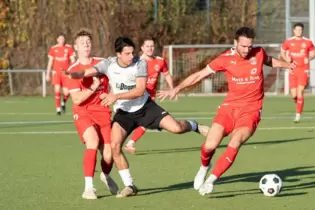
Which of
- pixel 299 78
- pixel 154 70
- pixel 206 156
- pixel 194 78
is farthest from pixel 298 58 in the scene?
pixel 206 156

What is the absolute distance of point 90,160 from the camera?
399 inches

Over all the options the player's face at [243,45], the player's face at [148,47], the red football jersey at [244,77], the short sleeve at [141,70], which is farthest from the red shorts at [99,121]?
the player's face at [148,47]

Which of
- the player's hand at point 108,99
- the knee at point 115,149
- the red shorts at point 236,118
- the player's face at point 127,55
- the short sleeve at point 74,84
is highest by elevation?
the player's face at point 127,55

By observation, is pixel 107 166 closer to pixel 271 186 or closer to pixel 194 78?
pixel 194 78

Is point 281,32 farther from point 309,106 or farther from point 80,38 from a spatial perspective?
point 80,38

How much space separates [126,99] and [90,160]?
0.80m

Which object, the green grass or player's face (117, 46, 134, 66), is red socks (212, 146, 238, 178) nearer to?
the green grass

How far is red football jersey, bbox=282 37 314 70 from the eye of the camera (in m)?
20.8

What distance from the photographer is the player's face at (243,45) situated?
33.7ft

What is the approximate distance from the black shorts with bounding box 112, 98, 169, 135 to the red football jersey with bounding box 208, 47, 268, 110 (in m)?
0.82

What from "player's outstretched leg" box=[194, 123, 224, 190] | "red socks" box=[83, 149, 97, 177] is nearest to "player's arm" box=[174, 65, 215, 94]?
"player's outstretched leg" box=[194, 123, 224, 190]

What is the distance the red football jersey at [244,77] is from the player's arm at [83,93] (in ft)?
4.44

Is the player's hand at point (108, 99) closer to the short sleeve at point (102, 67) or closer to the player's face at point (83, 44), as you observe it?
the short sleeve at point (102, 67)

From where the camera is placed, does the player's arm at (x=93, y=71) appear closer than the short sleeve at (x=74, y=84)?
Yes
